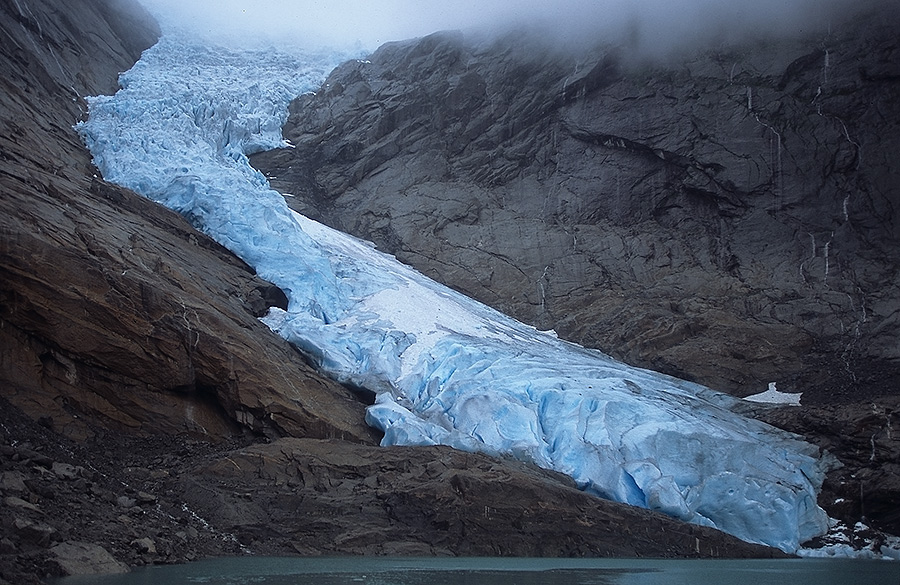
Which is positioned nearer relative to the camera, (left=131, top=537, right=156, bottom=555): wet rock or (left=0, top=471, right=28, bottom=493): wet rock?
(left=0, top=471, right=28, bottom=493): wet rock

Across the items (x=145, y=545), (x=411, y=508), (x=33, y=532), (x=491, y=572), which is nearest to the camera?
(x=33, y=532)

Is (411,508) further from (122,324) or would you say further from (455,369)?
(122,324)

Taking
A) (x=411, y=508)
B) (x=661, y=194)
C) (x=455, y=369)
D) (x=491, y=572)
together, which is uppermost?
(x=661, y=194)

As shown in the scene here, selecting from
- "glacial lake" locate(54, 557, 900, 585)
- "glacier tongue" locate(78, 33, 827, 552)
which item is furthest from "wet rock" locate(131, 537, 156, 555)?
"glacier tongue" locate(78, 33, 827, 552)

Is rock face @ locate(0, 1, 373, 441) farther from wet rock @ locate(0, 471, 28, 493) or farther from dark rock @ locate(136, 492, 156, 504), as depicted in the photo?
wet rock @ locate(0, 471, 28, 493)

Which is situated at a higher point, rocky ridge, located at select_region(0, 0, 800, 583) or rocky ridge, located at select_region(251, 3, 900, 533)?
rocky ridge, located at select_region(251, 3, 900, 533)

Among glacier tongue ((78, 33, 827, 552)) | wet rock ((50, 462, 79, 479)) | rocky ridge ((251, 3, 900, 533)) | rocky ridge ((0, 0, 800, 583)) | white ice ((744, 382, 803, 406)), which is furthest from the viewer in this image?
rocky ridge ((251, 3, 900, 533))

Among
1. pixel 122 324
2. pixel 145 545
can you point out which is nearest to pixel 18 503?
pixel 145 545
